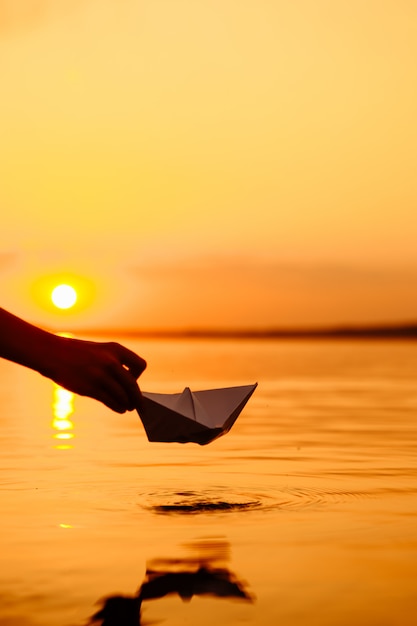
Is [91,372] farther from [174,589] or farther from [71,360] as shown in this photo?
[174,589]

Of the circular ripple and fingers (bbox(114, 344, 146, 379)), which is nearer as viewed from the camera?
fingers (bbox(114, 344, 146, 379))

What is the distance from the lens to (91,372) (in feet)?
9.34

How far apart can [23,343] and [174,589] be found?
10.4 ft

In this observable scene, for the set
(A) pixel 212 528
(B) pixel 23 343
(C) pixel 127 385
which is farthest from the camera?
(A) pixel 212 528

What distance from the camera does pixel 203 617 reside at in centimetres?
493

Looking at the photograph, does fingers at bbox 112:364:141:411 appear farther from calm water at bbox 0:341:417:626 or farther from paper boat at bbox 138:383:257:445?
calm water at bbox 0:341:417:626

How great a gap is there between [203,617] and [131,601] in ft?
1.60

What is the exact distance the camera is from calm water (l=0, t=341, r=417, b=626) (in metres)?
5.23

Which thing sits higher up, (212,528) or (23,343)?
(212,528)

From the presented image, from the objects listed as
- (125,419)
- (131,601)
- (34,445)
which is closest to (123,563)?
(131,601)

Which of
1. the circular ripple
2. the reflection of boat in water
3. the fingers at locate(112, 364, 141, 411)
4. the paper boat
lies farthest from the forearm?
the circular ripple

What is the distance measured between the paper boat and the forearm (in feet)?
6.51

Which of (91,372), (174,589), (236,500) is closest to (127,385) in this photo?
(91,372)

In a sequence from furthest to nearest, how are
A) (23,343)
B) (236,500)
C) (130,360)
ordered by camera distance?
1. (236,500)
2. (130,360)
3. (23,343)
